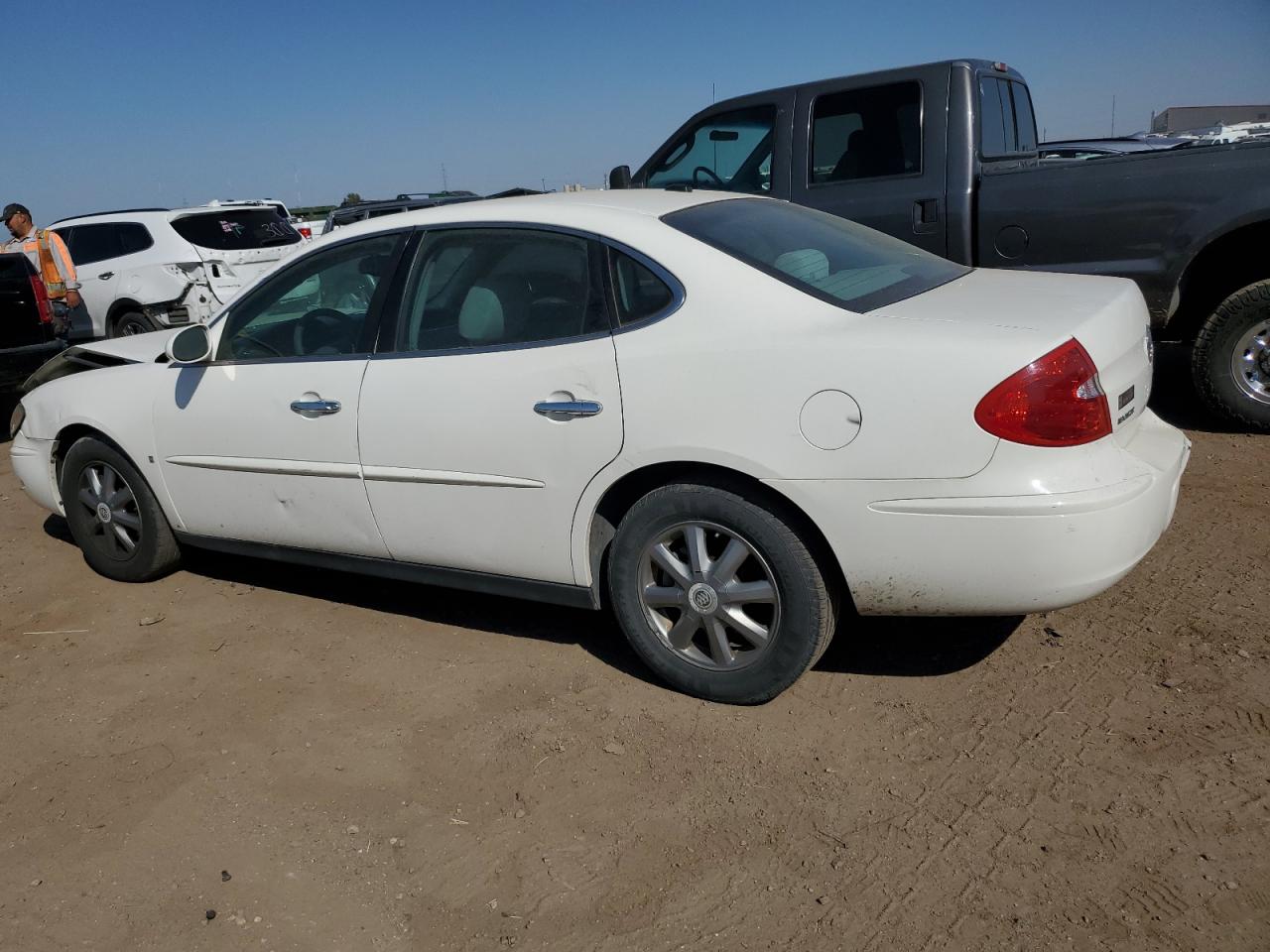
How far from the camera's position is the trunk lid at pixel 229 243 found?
11.6 m

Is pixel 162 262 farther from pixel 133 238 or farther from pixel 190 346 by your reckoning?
pixel 190 346

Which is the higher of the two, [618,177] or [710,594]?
[618,177]

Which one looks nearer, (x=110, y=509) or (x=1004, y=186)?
(x=110, y=509)

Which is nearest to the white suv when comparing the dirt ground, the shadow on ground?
the shadow on ground

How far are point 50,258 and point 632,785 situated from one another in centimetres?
843

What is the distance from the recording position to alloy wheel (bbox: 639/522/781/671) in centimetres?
332

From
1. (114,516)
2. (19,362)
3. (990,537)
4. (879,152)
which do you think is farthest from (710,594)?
(19,362)

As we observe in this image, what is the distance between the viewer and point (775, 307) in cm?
322

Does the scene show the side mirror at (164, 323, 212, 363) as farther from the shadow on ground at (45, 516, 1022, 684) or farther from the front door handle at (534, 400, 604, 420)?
the front door handle at (534, 400, 604, 420)

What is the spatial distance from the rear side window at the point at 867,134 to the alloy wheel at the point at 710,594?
12.6 feet

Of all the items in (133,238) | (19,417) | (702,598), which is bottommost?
(702,598)

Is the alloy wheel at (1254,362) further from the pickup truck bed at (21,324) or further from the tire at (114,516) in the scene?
the pickup truck bed at (21,324)

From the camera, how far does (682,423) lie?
325 cm

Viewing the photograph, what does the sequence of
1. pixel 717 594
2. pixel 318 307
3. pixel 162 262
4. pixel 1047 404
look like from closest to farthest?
pixel 1047 404 < pixel 717 594 < pixel 318 307 < pixel 162 262
